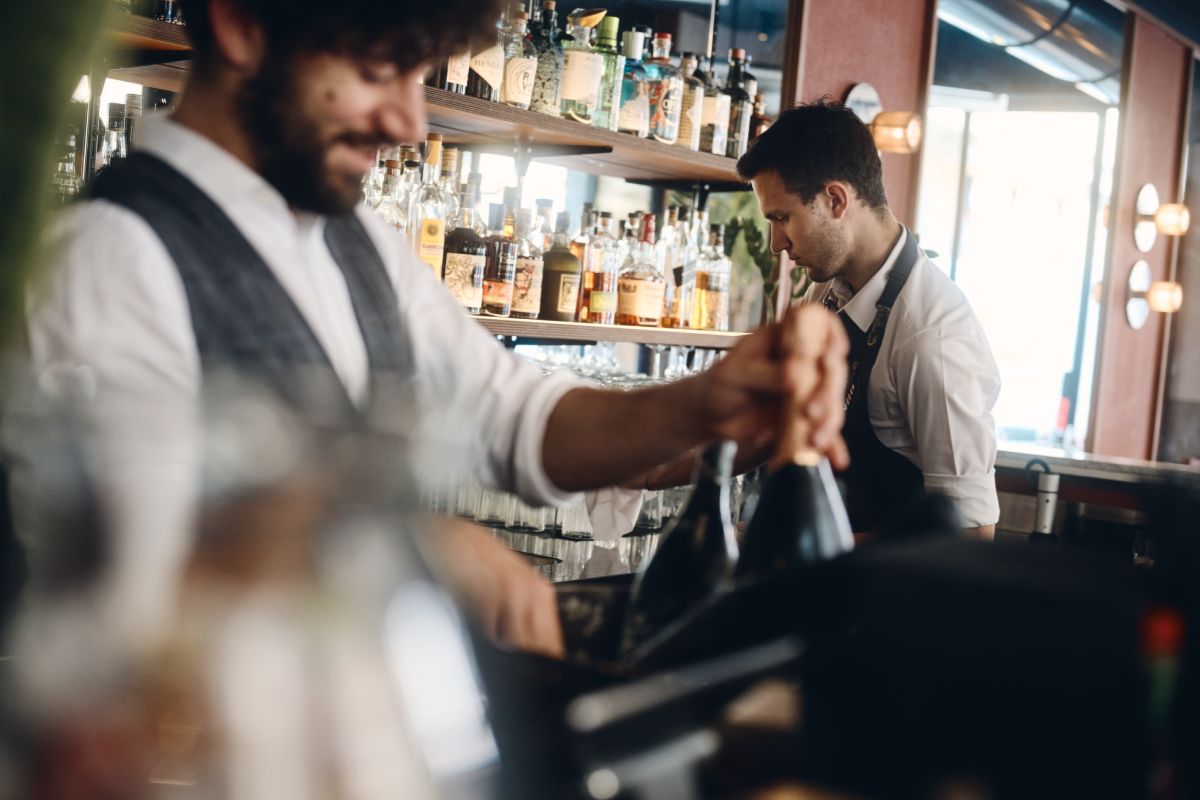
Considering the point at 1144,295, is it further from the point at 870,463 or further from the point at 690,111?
the point at 870,463

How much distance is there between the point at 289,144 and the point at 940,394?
142 cm

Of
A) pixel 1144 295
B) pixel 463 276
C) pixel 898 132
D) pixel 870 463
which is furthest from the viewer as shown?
pixel 1144 295

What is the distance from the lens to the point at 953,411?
6.45 ft

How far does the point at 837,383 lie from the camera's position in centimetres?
76

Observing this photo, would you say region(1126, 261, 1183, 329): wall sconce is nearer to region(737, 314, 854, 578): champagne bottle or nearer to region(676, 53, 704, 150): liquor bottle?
region(676, 53, 704, 150): liquor bottle

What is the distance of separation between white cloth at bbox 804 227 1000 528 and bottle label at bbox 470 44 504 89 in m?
0.89

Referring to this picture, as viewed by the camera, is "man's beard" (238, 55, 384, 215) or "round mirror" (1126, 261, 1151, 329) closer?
"man's beard" (238, 55, 384, 215)

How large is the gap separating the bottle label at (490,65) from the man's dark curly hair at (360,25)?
1.10m

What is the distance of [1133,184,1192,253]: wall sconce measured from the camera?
6.51 meters

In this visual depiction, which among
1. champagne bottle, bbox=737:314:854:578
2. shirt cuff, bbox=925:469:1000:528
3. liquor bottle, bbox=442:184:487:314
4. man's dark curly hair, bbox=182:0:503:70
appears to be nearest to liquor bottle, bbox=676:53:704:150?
liquor bottle, bbox=442:184:487:314

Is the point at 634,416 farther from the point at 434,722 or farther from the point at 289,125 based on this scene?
the point at 434,722

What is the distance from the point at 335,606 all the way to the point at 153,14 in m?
1.32

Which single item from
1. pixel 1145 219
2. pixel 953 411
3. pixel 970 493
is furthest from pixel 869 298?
pixel 1145 219

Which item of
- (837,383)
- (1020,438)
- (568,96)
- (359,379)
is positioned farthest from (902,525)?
(1020,438)
